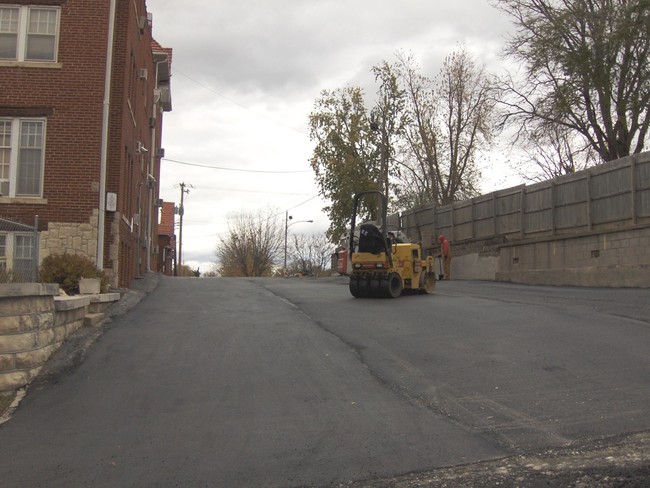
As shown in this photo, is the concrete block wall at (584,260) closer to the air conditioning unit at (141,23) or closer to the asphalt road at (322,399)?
the asphalt road at (322,399)

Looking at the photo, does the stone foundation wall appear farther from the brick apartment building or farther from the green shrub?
the green shrub

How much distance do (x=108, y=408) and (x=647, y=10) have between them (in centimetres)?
2587

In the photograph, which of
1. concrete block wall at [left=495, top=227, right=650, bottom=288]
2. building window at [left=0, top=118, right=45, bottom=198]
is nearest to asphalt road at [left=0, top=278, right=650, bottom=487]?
building window at [left=0, top=118, right=45, bottom=198]

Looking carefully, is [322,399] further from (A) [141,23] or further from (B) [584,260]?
(A) [141,23]

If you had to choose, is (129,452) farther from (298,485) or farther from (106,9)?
(106,9)

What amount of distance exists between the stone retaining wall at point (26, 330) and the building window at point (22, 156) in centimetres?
777

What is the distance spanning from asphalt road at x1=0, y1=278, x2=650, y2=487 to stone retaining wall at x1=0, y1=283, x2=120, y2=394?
37 cm

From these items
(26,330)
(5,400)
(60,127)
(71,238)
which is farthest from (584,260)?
(5,400)

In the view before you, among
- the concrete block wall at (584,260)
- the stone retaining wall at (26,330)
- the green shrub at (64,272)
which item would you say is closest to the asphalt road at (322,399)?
the stone retaining wall at (26,330)

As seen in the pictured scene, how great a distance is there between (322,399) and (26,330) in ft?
13.5

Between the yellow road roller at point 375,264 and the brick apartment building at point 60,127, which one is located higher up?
the brick apartment building at point 60,127

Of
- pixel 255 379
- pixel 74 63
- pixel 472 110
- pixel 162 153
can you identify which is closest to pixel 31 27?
pixel 74 63

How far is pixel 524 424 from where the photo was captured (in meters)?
6.52

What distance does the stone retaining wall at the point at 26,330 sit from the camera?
8.16 meters
